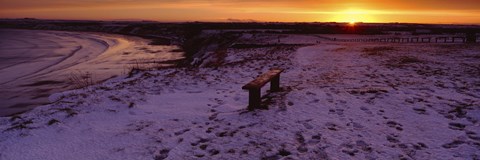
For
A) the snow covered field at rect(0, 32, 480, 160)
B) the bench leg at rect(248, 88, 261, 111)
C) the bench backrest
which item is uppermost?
the bench backrest

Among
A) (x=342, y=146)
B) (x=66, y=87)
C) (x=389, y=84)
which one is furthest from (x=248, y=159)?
(x=66, y=87)

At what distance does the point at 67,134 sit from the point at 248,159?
162 inches

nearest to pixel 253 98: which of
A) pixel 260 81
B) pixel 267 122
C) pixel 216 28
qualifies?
pixel 260 81

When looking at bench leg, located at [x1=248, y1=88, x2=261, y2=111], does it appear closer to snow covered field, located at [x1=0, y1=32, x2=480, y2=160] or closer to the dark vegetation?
snow covered field, located at [x1=0, y1=32, x2=480, y2=160]

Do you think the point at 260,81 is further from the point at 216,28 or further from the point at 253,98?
the point at 216,28

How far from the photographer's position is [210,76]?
13406mm

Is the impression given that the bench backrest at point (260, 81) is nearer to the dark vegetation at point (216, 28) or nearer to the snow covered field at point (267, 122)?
the snow covered field at point (267, 122)

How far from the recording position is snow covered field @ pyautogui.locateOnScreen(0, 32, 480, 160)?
585 centimetres

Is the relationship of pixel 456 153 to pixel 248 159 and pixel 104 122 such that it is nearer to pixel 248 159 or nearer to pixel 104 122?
pixel 248 159

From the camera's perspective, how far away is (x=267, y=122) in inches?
280

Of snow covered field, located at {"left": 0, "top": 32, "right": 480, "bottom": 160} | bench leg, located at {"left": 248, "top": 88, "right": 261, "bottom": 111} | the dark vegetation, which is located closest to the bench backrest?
bench leg, located at {"left": 248, "top": 88, "right": 261, "bottom": 111}

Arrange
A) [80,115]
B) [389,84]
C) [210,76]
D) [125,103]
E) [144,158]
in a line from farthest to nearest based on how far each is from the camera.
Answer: [210,76]
[389,84]
[125,103]
[80,115]
[144,158]

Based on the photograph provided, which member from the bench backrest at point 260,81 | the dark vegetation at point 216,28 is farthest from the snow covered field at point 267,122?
the dark vegetation at point 216,28

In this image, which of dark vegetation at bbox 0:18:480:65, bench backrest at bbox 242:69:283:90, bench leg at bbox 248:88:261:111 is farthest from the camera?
dark vegetation at bbox 0:18:480:65
